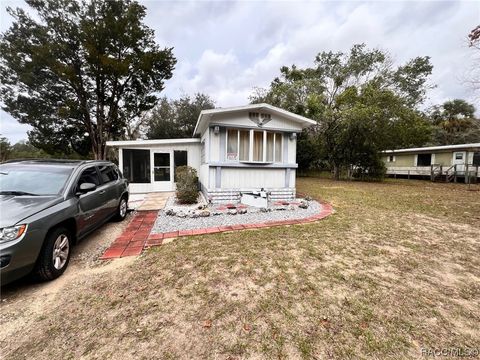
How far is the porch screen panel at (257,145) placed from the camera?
7228 mm

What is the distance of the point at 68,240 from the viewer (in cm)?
310

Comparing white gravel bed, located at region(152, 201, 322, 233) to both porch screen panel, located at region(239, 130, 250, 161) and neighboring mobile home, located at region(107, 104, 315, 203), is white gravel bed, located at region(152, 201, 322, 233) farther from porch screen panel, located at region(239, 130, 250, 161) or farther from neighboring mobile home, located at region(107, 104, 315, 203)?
porch screen panel, located at region(239, 130, 250, 161)

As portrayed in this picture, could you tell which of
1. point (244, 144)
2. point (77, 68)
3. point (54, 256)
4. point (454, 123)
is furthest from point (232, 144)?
point (454, 123)

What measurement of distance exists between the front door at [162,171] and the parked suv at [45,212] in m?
5.33

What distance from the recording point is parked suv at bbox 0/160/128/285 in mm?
2314

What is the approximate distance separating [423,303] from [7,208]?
16.6 feet

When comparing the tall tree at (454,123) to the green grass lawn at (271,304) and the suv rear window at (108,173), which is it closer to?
the green grass lawn at (271,304)

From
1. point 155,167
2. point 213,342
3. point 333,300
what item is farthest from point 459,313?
point 155,167

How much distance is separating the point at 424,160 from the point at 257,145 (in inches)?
800

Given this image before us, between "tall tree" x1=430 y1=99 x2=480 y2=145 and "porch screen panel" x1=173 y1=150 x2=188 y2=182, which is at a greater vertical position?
"tall tree" x1=430 y1=99 x2=480 y2=145

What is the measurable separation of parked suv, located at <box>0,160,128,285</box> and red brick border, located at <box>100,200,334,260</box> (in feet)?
1.84

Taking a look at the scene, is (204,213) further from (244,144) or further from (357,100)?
(357,100)

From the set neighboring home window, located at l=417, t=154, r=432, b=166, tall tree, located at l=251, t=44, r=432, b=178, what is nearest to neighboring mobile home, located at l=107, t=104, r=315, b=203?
tall tree, located at l=251, t=44, r=432, b=178

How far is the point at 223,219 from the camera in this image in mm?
5367
